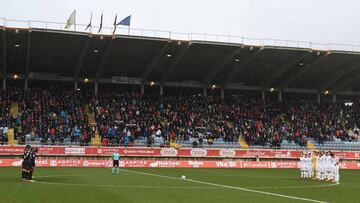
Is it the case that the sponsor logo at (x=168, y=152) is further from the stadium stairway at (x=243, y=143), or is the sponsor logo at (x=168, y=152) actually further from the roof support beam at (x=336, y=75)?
the roof support beam at (x=336, y=75)

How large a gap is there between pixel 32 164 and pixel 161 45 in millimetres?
26657

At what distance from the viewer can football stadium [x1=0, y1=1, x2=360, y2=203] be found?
46594mm

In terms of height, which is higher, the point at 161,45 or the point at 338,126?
the point at 161,45

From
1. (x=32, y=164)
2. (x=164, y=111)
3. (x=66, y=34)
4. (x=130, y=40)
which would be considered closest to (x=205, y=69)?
(x=164, y=111)

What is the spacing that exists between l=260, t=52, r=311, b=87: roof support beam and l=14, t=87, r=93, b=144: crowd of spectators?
2238cm

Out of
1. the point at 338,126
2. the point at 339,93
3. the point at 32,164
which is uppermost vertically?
the point at 339,93

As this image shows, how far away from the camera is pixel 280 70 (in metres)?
59.2

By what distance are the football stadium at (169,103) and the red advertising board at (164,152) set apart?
0.33 ft

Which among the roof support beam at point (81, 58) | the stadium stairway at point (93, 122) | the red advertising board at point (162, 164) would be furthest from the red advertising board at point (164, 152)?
the roof support beam at point (81, 58)

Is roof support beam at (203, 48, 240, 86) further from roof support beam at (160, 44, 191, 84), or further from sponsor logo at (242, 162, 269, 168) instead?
sponsor logo at (242, 162, 269, 168)

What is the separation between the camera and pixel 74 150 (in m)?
45.5

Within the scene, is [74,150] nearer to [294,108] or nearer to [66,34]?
[66,34]

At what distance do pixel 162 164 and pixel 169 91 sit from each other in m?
18.4

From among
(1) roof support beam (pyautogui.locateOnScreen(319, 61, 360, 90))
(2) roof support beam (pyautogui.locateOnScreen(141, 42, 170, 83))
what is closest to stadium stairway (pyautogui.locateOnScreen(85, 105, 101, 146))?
(2) roof support beam (pyautogui.locateOnScreen(141, 42, 170, 83))
